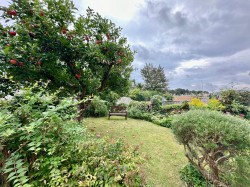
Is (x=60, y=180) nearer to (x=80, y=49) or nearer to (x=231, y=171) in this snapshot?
(x=231, y=171)

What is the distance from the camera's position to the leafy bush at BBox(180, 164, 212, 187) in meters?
2.93

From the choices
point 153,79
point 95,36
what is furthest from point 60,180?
point 153,79

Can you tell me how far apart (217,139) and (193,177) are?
49.4 inches

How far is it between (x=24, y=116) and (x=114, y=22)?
4677 mm

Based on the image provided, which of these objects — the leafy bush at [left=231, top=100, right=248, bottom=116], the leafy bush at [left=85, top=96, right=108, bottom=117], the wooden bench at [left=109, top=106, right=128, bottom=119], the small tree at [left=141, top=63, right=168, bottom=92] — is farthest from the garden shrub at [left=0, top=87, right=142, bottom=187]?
the small tree at [left=141, top=63, right=168, bottom=92]

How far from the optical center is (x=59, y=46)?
382 centimetres

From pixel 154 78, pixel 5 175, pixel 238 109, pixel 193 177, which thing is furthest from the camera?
pixel 154 78

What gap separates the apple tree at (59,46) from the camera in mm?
3412

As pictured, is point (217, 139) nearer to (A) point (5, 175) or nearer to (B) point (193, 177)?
(B) point (193, 177)

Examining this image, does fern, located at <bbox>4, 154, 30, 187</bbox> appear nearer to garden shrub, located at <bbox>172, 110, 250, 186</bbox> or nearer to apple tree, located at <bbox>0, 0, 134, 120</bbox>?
apple tree, located at <bbox>0, 0, 134, 120</bbox>

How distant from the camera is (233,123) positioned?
2.53 metres

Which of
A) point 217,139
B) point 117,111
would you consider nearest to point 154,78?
point 117,111

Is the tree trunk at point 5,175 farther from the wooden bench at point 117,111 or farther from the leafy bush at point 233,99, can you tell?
the leafy bush at point 233,99

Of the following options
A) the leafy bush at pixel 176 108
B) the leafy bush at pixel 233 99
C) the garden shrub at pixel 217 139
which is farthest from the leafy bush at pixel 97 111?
the leafy bush at pixel 233 99
